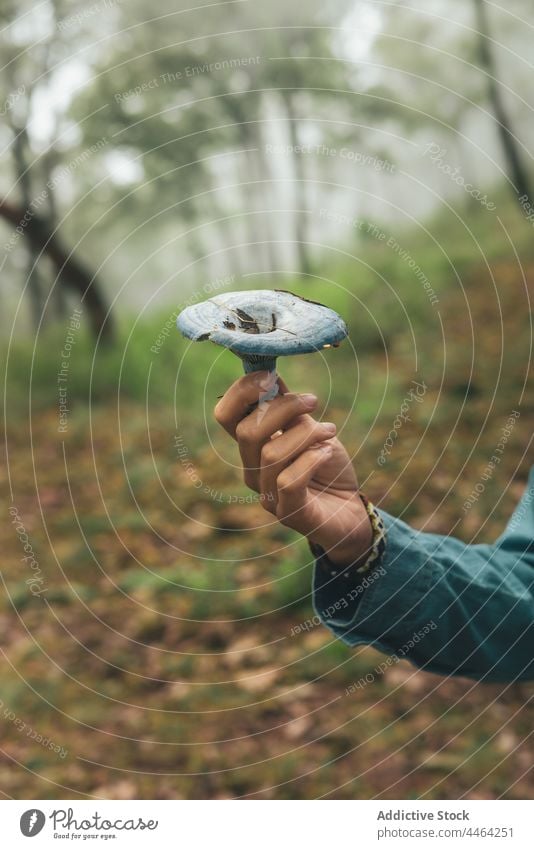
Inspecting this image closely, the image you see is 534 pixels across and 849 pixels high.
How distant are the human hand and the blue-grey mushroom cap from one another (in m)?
0.11

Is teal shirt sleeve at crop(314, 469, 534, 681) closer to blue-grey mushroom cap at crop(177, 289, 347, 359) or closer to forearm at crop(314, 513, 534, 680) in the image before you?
forearm at crop(314, 513, 534, 680)

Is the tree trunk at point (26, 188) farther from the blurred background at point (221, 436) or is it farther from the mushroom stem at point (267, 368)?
the mushroom stem at point (267, 368)

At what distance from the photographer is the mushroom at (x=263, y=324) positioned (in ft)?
3.40

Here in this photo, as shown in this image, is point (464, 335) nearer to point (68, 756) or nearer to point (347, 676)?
point (347, 676)

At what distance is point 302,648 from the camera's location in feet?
11.2

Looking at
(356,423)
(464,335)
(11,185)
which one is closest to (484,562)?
(356,423)
